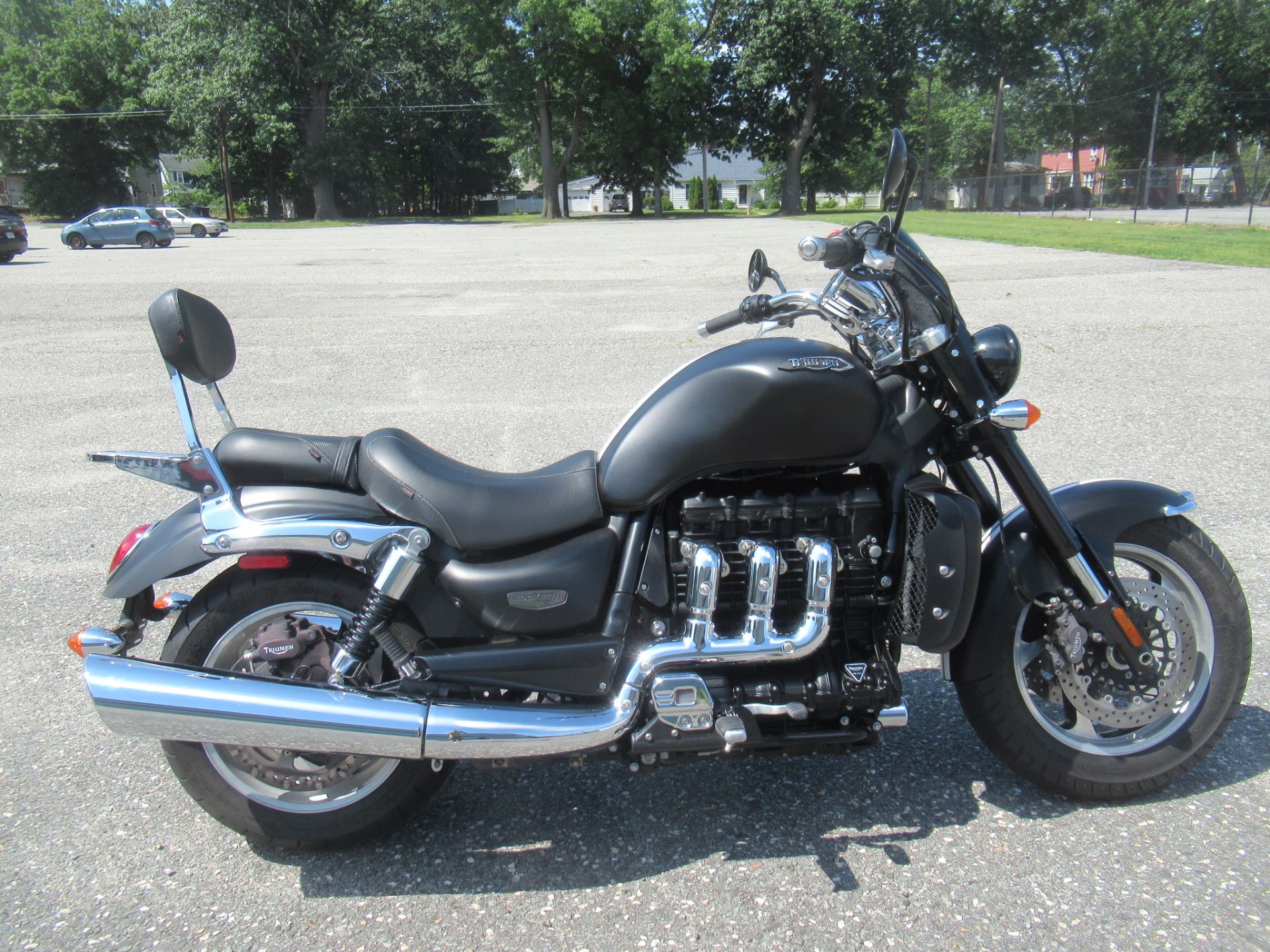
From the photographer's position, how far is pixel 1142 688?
2.76 m

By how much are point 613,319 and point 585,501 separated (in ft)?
31.4

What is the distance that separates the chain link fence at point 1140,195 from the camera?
3778 cm

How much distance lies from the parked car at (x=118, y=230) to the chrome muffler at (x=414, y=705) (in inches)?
1421

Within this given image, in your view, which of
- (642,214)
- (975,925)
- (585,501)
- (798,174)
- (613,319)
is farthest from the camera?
(642,214)

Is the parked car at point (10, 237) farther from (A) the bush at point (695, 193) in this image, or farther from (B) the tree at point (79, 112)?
(A) the bush at point (695, 193)

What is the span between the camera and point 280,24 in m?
50.0

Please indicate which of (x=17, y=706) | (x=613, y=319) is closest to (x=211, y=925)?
(x=17, y=706)

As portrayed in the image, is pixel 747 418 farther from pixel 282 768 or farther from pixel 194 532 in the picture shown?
pixel 282 768

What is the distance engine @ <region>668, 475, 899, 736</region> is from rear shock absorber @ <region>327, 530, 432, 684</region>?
26.9 inches

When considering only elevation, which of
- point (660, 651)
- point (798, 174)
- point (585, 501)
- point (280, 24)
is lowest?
point (660, 651)

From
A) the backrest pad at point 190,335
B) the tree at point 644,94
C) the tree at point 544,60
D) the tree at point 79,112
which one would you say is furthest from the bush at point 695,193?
the backrest pad at point 190,335

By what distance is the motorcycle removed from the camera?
239 centimetres

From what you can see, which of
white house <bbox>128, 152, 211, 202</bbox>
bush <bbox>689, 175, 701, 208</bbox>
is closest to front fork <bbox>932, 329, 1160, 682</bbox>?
white house <bbox>128, 152, 211, 202</bbox>

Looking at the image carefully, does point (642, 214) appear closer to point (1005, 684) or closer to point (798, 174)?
point (798, 174)
